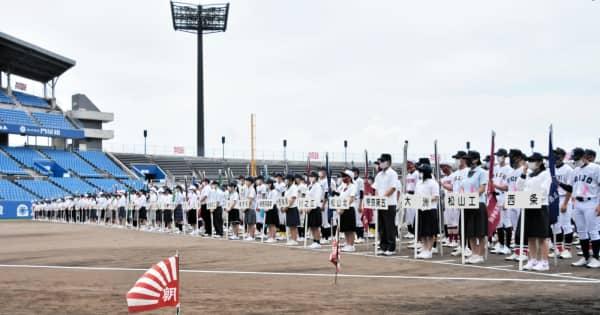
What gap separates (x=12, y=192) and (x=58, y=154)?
12174 mm

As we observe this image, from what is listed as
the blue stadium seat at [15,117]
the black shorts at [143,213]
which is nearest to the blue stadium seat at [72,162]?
the blue stadium seat at [15,117]

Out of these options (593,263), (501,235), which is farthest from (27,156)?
(593,263)

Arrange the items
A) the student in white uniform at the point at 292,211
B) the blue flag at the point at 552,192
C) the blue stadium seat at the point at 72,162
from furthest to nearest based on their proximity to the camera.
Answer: the blue stadium seat at the point at 72,162 < the student in white uniform at the point at 292,211 < the blue flag at the point at 552,192

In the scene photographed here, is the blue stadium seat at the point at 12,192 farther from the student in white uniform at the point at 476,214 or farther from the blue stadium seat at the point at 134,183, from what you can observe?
the student in white uniform at the point at 476,214

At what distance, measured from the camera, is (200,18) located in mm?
76250

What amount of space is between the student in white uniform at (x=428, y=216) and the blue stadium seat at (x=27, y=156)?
55.3 metres

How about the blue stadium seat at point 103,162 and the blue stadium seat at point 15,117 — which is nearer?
the blue stadium seat at point 15,117

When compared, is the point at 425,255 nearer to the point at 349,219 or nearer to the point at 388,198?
the point at 388,198

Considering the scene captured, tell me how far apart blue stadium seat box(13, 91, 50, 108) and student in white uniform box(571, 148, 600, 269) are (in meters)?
65.3

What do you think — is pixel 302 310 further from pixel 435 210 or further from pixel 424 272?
pixel 435 210

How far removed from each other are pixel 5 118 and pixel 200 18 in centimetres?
2381

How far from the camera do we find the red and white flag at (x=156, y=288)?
18.0 ft

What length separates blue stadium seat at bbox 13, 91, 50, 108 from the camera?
69525 mm

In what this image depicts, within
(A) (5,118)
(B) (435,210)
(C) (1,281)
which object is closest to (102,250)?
(C) (1,281)
